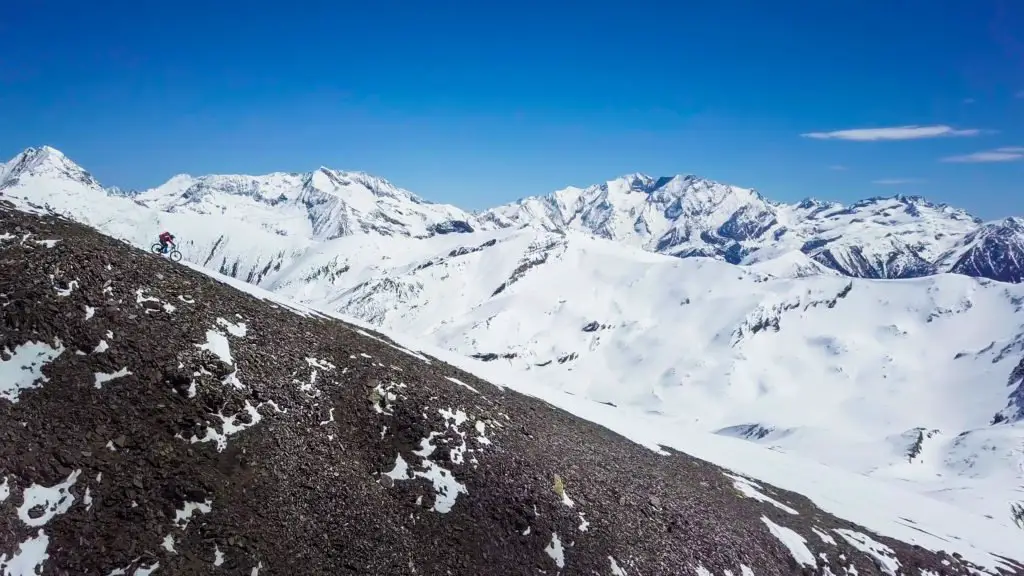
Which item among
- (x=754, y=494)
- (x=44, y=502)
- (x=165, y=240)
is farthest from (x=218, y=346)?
(x=754, y=494)

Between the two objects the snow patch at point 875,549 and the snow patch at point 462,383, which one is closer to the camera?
the snow patch at point 875,549

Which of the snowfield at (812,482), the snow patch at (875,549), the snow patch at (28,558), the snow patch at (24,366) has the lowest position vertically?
the snow patch at (28,558)

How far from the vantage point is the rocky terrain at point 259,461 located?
17219 millimetres

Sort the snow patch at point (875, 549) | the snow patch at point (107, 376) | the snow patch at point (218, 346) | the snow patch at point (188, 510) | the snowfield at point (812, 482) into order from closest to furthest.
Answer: the snow patch at point (188, 510)
the snow patch at point (107, 376)
the snow patch at point (218, 346)
the snow patch at point (875, 549)
the snowfield at point (812, 482)

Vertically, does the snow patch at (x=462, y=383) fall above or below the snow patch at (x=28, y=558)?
above

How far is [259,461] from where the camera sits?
2048 cm

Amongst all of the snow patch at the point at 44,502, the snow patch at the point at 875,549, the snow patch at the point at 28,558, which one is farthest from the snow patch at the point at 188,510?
the snow patch at the point at 875,549

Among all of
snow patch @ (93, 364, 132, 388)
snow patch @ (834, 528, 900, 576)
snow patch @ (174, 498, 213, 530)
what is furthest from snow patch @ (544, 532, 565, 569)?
snow patch @ (834, 528, 900, 576)

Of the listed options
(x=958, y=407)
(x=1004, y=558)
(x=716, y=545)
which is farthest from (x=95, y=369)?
(x=958, y=407)

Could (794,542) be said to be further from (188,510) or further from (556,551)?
(188,510)

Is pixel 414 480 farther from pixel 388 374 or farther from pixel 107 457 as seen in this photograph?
pixel 107 457

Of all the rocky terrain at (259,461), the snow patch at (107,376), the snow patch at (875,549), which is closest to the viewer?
the rocky terrain at (259,461)

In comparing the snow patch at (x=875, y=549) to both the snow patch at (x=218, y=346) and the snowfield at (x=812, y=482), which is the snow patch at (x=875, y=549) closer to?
the snowfield at (x=812, y=482)

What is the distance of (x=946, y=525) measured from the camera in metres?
58.1
